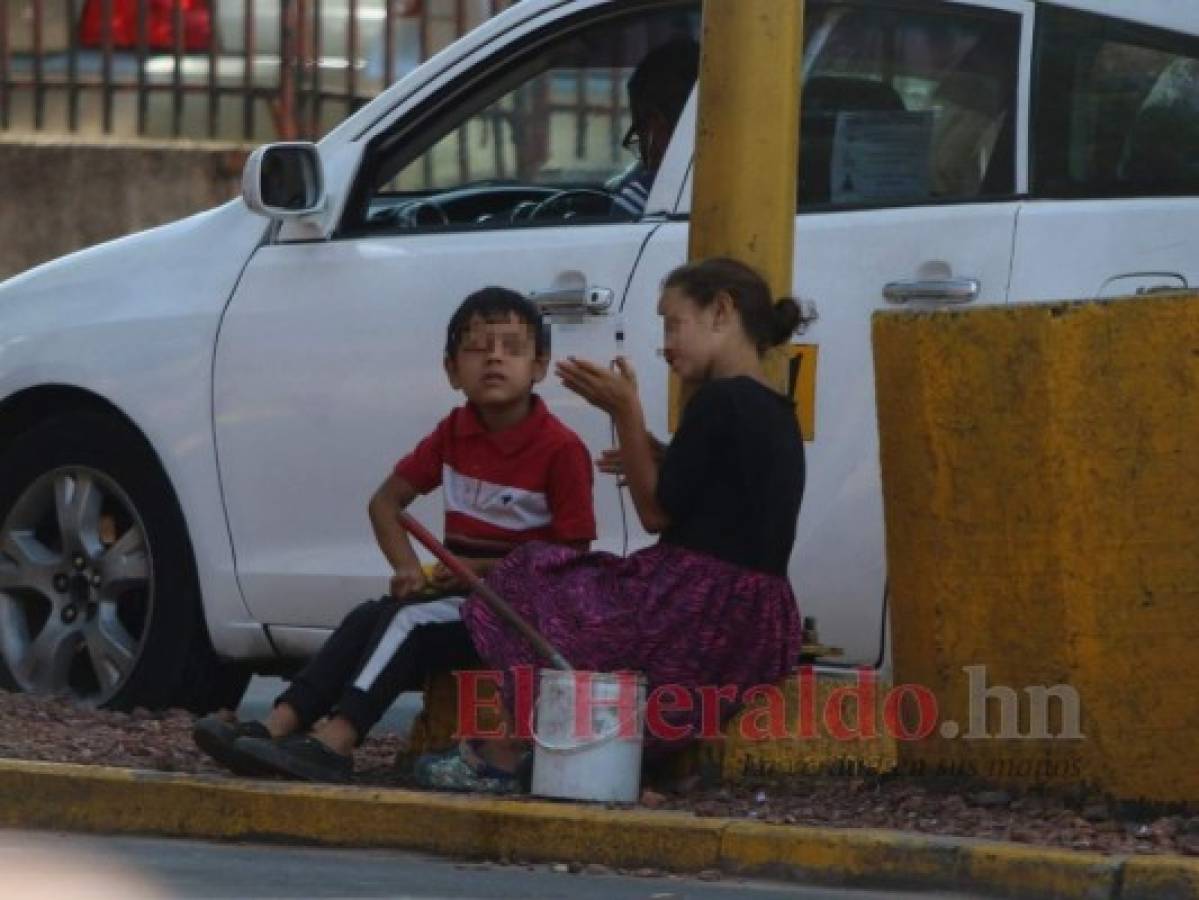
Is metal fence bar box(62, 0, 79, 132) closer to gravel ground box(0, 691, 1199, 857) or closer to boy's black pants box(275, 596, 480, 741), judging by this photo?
gravel ground box(0, 691, 1199, 857)

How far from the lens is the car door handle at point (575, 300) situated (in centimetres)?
732

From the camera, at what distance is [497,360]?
6.97 meters

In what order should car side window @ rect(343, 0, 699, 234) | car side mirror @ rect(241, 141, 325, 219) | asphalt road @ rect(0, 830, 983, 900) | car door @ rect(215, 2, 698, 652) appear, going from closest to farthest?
asphalt road @ rect(0, 830, 983, 900)
car door @ rect(215, 2, 698, 652)
car side window @ rect(343, 0, 699, 234)
car side mirror @ rect(241, 141, 325, 219)

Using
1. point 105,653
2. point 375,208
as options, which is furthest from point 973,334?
point 105,653

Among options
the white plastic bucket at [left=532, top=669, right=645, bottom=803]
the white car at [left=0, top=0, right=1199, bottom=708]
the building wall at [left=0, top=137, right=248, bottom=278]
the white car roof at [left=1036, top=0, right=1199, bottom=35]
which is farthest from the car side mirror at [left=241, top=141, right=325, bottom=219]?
the building wall at [left=0, top=137, right=248, bottom=278]

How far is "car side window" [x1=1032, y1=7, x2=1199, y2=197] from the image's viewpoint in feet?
22.5

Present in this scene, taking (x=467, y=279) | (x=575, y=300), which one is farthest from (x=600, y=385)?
(x=467, y=279)

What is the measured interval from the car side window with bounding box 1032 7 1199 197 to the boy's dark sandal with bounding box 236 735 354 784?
6.12 feet

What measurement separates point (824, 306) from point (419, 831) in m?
1.45

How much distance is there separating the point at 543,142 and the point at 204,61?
8.20 metres

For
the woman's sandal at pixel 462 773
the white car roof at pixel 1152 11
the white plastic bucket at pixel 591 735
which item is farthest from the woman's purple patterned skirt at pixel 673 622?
the white car roof at pixel 1152 11

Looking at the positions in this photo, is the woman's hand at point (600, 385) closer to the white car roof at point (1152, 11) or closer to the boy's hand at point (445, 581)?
the boy's hand at point (445, 581)

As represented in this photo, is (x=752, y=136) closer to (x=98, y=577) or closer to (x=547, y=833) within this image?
(x=547, y=833)

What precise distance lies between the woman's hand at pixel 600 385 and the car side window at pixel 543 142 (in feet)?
3.51
